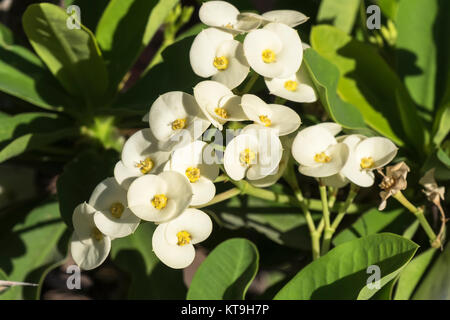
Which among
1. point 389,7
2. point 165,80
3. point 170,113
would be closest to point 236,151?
point 170,113

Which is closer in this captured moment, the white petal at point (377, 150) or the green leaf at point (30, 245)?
the white petal at point (377, 150)

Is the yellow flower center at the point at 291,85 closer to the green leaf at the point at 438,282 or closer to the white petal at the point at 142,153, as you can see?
the white petal at the point at 142,153

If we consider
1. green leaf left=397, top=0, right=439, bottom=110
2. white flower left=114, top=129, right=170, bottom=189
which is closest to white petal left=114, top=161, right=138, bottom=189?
white flower left=114, top=129, right=170, bottom=189

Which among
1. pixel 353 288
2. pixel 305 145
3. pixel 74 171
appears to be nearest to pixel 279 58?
pixel 305 145

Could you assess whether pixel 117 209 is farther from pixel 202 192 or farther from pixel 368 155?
pixel 368 155

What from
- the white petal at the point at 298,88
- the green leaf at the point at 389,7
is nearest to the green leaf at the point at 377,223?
the white petal at the point at 298,88

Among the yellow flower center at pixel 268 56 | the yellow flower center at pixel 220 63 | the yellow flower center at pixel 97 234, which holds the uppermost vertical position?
the yellow flower center at pixel 268 56
